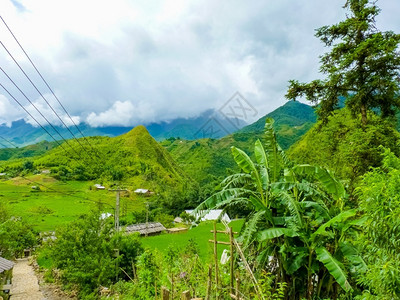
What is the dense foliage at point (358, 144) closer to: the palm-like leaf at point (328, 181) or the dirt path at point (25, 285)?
the palm-like leaf at point (328, 181)

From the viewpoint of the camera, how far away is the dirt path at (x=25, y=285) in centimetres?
1550

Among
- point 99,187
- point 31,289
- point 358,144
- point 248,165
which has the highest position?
point 99,187

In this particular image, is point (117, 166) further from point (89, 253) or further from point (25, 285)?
point (89, 253)

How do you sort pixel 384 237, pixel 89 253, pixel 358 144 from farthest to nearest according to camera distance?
pixel 89 253, pixel 358 144, pixel 384 237

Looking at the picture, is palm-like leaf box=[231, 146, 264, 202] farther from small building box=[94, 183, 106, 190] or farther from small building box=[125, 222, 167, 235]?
small building box=[94, 183, 106, 190]

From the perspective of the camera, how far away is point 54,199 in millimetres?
51656

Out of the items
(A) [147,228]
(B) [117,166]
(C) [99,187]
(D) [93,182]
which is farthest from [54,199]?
(A) [147,228]

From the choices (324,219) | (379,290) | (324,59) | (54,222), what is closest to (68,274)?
(324,219)

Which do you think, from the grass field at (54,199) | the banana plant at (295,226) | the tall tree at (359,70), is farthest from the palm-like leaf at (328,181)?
the grass field at (54,199)

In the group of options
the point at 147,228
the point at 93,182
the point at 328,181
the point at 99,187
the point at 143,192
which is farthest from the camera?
the point at 93,182

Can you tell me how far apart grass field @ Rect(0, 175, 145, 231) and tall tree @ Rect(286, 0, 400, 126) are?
3578cm

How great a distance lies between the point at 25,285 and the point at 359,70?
2165cm

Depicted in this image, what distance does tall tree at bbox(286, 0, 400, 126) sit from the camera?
8695mm

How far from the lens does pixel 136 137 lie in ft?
275
